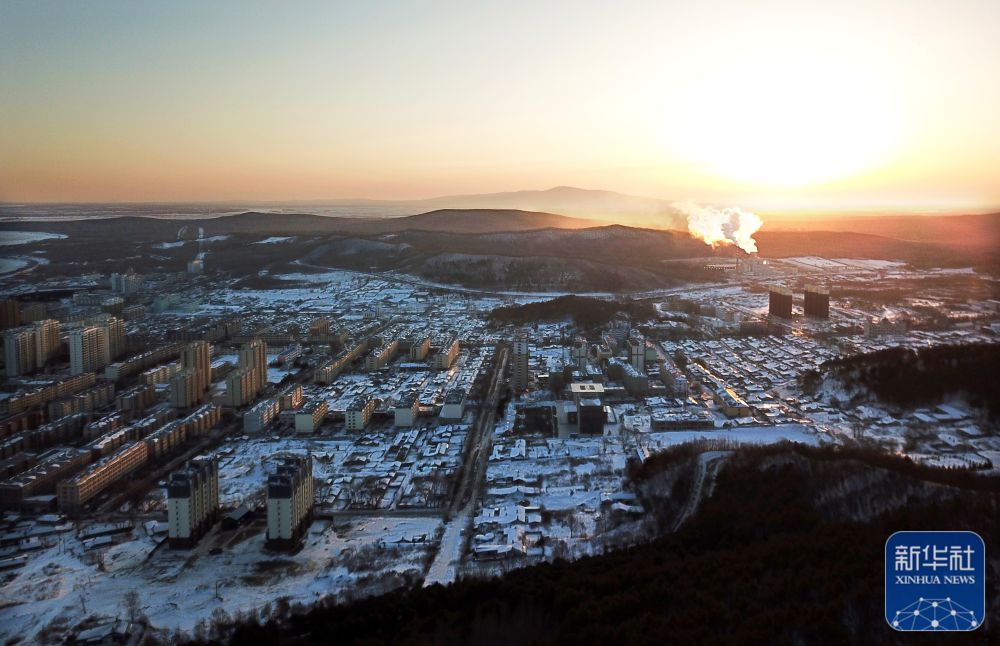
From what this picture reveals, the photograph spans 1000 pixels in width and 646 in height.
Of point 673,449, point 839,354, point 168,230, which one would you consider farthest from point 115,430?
point 168,230

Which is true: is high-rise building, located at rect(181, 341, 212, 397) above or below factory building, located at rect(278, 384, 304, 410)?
above

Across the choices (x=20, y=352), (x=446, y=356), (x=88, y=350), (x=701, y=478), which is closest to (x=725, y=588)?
(x=701, y=478)

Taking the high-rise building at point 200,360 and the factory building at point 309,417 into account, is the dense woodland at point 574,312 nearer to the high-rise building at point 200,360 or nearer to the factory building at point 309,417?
the high-rise building at point 200,360

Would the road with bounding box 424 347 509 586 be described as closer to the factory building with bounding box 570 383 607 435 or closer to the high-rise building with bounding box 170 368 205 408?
the factory building with bounding box 570 383 607 435

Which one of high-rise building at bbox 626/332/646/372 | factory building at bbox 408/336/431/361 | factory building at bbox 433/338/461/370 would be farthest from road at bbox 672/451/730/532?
factory building at bbox 408/336/431/361

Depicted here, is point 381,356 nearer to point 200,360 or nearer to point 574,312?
point 200,360
